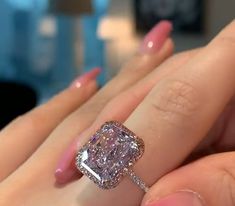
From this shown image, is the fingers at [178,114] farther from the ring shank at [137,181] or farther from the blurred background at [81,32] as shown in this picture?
the blurred background at [81,32]

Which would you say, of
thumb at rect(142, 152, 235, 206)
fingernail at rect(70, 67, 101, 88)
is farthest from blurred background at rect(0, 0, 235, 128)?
thumb at rect(142, 152, 235, 206)

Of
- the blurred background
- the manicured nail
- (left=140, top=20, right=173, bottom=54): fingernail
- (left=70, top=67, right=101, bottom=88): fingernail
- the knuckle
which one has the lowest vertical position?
the blurred background

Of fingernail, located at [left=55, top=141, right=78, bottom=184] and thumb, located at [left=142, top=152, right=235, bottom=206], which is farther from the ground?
thumb, located at [left=142, top=152, right=235, bottom=206]

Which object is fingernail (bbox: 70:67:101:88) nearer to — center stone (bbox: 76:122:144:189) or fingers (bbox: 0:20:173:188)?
fingers (bbox: 0:20:173:188)

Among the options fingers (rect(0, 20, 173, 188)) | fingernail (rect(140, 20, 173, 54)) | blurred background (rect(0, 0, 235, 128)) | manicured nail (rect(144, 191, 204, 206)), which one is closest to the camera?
manicured nail (rect(144, 191, 204, 206))

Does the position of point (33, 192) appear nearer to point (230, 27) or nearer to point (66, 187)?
point (66, 187)

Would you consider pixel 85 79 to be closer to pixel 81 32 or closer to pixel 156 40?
pixel 156 40

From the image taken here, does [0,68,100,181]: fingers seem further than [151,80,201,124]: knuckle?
Yes

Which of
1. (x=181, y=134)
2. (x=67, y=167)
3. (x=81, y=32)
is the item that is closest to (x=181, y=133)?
(x=181, y=134)
